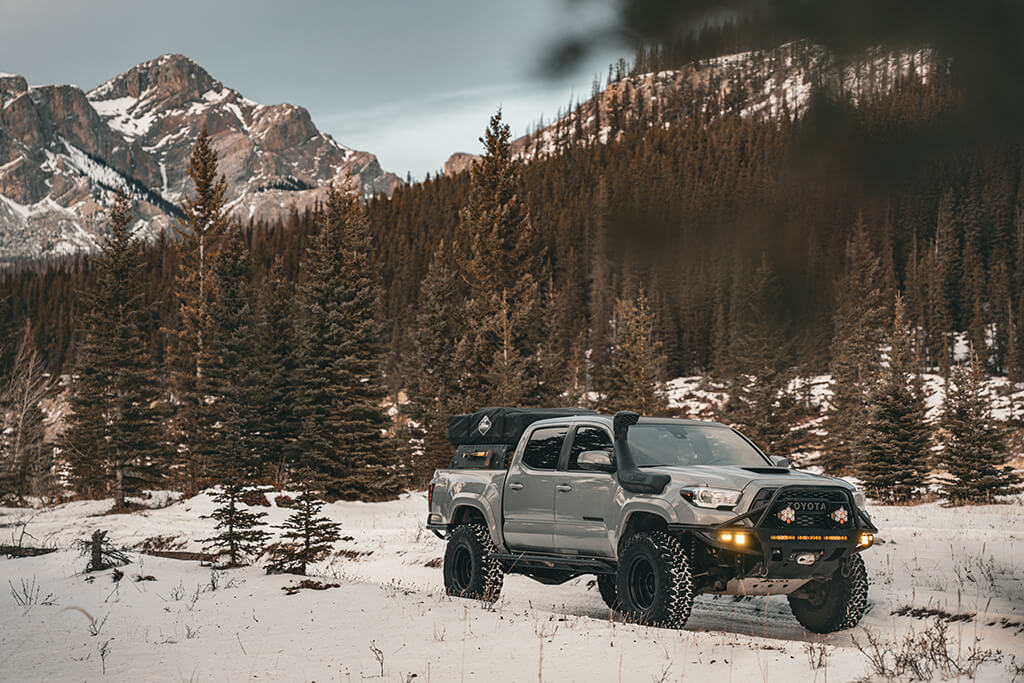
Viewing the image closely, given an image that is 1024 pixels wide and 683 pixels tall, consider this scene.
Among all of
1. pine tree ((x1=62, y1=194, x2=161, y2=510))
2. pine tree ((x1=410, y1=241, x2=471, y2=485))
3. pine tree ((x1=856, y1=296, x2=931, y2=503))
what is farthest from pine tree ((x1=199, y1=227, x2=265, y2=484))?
pine tree ((x1=856, y1=296, x2=931, y2=503))

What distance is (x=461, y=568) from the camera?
37.3 feet

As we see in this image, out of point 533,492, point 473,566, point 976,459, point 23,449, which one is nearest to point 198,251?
point 23,449

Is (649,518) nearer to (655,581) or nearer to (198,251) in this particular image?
(655,581)

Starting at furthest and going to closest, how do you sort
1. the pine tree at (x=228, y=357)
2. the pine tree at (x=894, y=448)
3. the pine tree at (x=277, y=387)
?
1. the pine tree at (x=228, y=357)
2. the pine tree at (x=277, y=387)
3. the pine tree at (x=894, y=448)

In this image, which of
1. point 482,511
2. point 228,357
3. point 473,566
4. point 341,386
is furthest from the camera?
point 228,357

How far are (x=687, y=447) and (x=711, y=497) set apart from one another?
5.04 ft

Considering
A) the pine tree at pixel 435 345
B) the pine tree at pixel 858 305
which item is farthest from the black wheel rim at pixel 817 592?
the pine tree at pixel 435 345

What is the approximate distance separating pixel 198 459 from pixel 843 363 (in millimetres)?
47455

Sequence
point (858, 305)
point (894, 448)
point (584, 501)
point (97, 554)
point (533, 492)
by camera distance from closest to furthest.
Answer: point (858, 305), point (584, 501), point (533, 492), point (97, 554), point (894, 448)

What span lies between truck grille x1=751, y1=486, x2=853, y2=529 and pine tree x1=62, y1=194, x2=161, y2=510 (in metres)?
34.7

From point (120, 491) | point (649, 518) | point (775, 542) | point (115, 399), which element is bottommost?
point (120, 491)

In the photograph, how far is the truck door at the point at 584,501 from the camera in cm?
958

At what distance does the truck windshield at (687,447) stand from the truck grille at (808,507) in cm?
121

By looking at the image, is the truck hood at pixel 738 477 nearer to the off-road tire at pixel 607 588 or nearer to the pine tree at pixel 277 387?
the off-road tire at pixel 607 588
